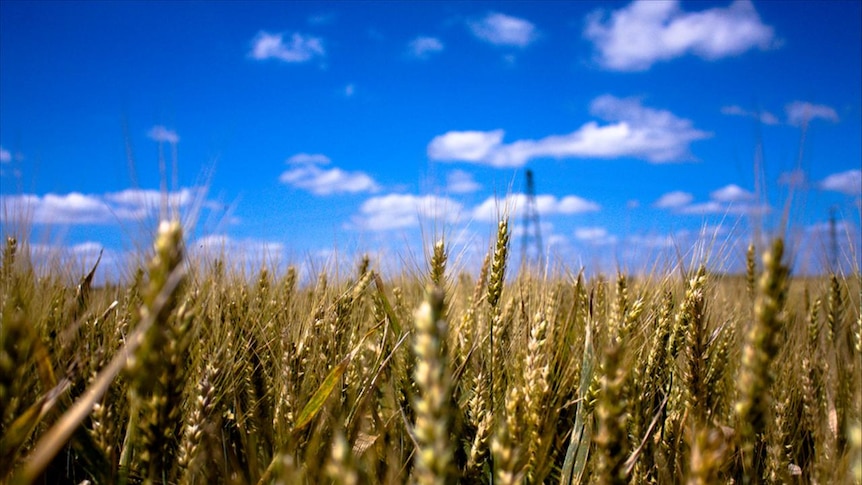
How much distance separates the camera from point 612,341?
1869 mm

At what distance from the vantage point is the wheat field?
37.1 inches

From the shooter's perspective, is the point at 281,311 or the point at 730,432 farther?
the point at 281,311

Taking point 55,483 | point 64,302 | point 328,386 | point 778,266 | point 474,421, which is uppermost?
point 778,266

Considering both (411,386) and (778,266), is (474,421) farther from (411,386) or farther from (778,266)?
(778,266)

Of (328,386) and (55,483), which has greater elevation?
(328,386)

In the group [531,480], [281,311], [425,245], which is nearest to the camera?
[531,480]

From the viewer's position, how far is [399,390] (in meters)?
2.26

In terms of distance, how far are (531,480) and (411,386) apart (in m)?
1.01

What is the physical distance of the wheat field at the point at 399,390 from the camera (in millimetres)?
943

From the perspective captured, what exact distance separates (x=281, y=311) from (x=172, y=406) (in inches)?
64.0

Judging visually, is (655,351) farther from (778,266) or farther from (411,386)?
(778,266)

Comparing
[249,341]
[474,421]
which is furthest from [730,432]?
[249,341]

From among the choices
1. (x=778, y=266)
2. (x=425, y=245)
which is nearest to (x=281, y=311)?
(x=425, y=245)

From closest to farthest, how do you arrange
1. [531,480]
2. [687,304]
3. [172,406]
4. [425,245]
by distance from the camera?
1. [172,406]
2. [531,480]
3. [687,304]
4. [425,245]
